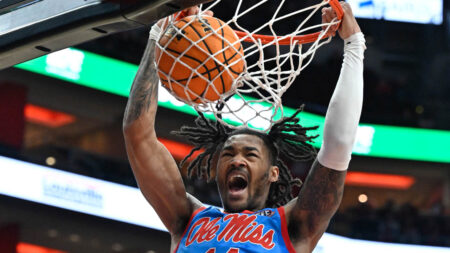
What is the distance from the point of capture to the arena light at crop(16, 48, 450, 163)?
11156 millimetres

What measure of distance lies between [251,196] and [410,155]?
11.2 metres

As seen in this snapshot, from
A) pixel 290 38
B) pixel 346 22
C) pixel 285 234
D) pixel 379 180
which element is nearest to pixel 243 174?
pixel 285 234

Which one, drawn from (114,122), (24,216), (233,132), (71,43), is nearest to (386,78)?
(114,122)

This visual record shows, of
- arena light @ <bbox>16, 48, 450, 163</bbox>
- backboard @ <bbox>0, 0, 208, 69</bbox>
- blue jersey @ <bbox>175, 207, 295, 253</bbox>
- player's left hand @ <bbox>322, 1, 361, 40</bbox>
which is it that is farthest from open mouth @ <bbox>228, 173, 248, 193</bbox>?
arena light @ <bbox>16, 48, 450, 163</bbox>

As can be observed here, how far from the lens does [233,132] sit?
3689mm

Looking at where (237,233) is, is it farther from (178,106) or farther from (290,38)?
(178,106)

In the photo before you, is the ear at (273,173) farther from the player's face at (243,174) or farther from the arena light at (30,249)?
the arena light at (30,249)

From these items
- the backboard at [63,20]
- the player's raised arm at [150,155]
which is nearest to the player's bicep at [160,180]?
the player's raised arm at [150,155]

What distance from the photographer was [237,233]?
10.4ft

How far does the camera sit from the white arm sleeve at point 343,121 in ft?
10.2

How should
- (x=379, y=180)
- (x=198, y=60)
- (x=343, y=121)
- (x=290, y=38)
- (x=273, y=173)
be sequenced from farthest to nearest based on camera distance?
(x=379, y=180) → (x=273, y=173) → (x=290, y=38) → (x=343, y=121) → (x=198, y=60)

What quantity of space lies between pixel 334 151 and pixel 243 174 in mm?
514

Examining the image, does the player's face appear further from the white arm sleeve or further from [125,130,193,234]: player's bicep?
the white arm sleeve

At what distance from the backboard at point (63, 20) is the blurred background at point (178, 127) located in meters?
8.05
